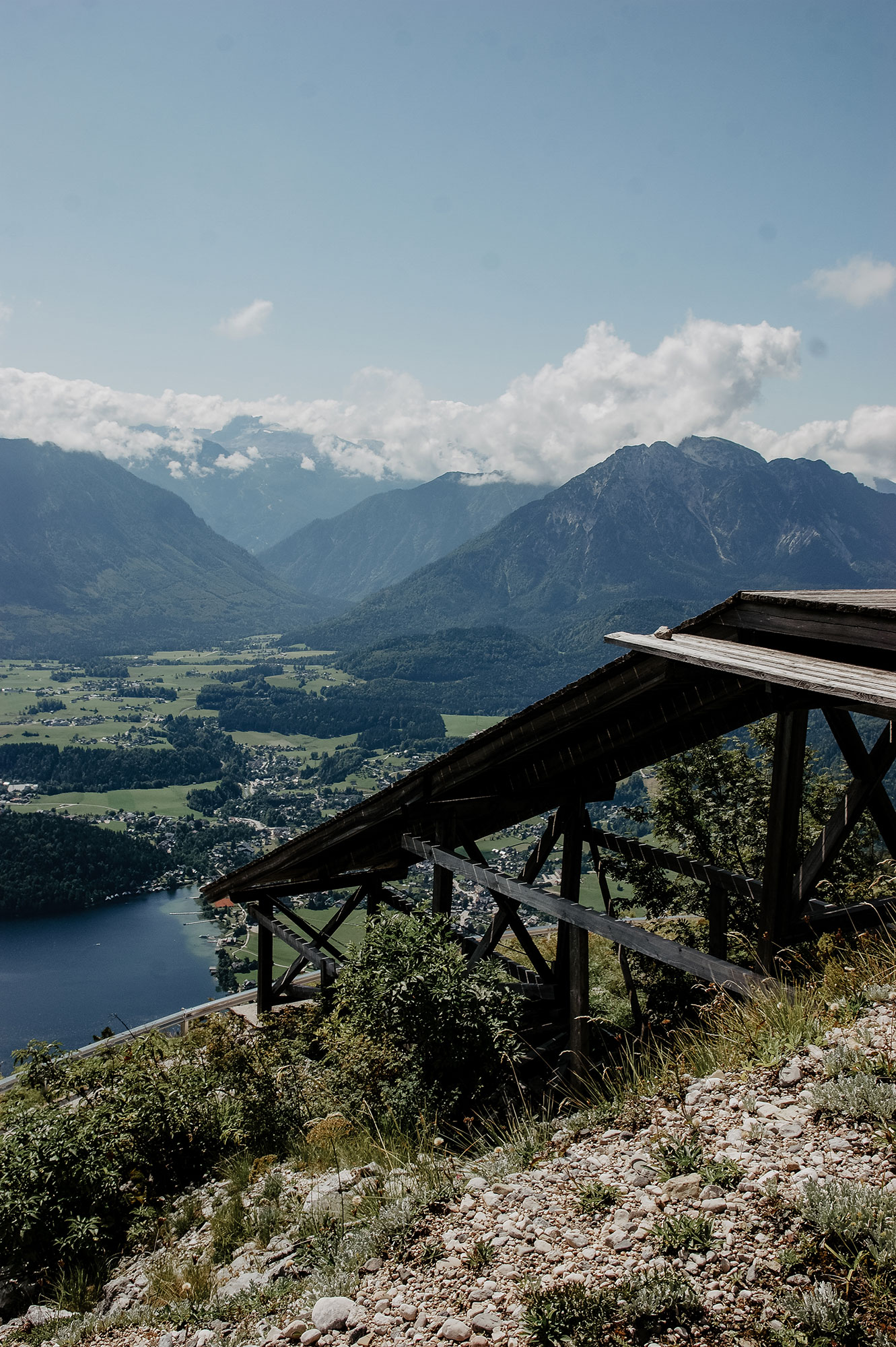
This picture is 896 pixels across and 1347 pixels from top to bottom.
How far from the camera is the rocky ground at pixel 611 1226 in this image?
3.05 m

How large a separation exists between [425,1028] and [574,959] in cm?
194

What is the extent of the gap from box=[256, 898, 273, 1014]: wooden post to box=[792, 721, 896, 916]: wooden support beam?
795 cm

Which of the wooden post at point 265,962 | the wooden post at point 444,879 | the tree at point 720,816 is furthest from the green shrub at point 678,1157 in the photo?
the tree at point 720,816

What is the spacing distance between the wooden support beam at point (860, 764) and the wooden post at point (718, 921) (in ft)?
7.45

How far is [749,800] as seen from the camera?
1311 cm

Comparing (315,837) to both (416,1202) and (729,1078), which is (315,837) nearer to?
(416,1202)

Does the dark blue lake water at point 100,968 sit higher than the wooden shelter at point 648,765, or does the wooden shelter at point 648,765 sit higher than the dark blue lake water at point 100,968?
the wooden shelter at point 648,765

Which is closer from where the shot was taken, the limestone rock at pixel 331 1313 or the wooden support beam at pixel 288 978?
the limestone rock at pixel 331 1313

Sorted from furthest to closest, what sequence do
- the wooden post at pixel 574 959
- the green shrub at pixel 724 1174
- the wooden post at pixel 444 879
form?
the wooden post at pixel 444 879, the wooden post at pixel 574 959, the green shrub at pixel 724 1174

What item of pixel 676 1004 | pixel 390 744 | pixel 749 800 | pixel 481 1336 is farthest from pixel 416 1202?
pixel 390 744

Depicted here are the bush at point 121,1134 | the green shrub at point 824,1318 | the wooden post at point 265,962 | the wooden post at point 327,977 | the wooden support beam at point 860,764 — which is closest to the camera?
the green shrub at point 824,1318

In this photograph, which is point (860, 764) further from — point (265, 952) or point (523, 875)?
point (265, 952)

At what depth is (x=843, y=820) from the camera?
4.99 meters

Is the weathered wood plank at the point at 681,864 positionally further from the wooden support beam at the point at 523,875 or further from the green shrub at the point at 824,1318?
the green shrub at the point at 824,1318
